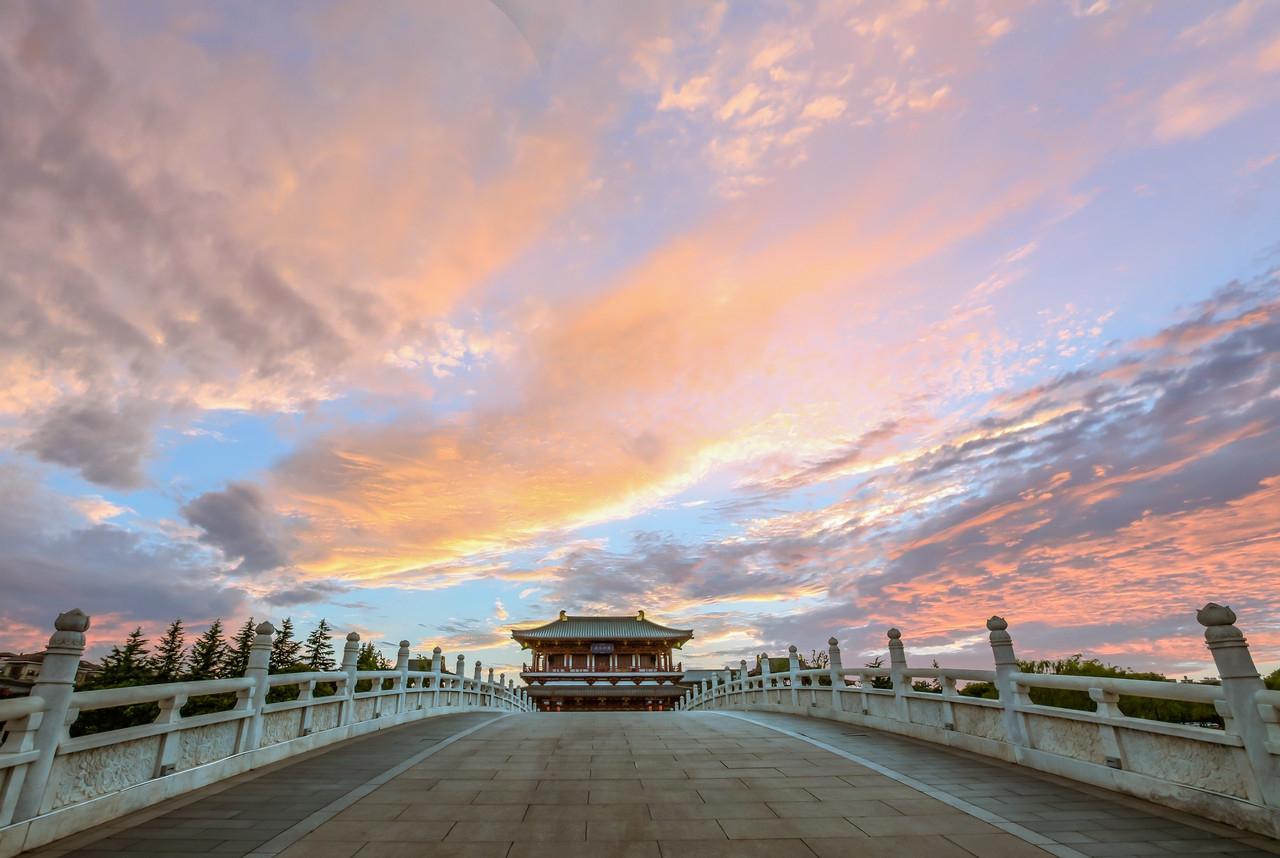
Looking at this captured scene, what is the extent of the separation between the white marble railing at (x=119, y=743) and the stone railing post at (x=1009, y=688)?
1037cm

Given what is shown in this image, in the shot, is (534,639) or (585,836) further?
(534,639)

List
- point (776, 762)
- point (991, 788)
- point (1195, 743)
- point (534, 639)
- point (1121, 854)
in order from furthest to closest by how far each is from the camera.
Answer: point (534, 639) < point (776, 762) < point (991, 788) < point (1195, 743) < point (1121, 854)

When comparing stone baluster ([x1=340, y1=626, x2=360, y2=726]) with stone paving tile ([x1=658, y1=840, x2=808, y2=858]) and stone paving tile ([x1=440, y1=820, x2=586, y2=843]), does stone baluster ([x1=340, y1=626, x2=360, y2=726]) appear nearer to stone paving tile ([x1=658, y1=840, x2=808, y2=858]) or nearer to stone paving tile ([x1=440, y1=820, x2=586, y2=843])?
stone paving tile ([x1=440, y1=820, x2=586, y2=843])

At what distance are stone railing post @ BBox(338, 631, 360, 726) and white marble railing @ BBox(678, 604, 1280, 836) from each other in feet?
33.6

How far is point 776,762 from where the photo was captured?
9.65 m

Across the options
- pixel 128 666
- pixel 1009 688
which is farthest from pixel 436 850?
pixel 128 666

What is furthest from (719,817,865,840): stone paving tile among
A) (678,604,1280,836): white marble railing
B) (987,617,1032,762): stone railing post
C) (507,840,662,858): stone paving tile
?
(987,617,1032,762): stone railing post

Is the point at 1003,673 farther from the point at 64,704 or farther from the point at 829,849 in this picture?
the point at 64,704

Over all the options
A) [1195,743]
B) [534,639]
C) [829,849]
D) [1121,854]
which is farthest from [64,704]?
[534,639]

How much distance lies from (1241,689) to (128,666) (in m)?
47.1

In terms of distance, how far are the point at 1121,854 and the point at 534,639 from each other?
51.6m

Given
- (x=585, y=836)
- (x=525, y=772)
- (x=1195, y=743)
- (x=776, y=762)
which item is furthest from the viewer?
(x=776, y=762)

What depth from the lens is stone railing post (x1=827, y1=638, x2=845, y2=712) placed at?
1537 centimetres

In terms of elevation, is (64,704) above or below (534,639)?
below
